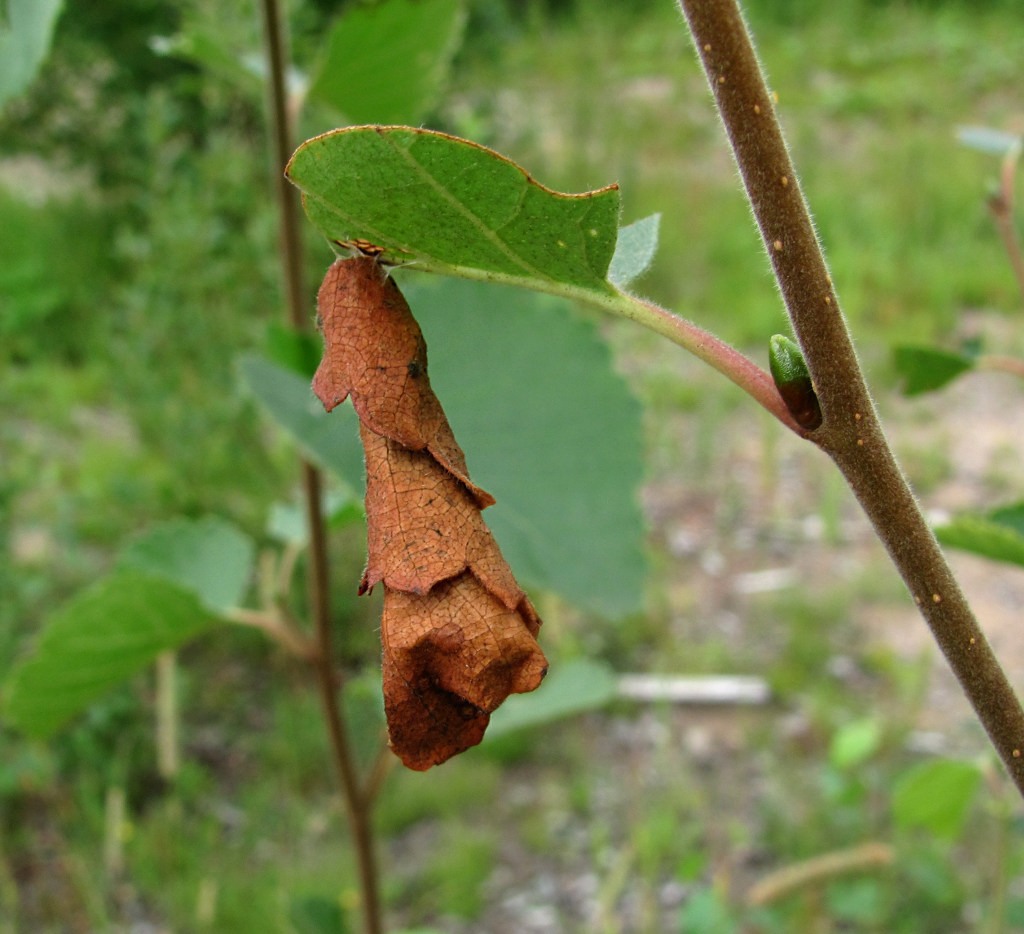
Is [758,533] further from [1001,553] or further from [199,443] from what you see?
[1001,553]

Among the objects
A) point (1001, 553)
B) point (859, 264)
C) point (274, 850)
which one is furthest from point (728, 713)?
point (859, 264)

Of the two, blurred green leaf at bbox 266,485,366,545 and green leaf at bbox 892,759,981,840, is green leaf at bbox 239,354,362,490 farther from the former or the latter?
green leaf at bbox 892,759,981,840

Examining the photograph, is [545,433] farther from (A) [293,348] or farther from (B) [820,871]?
(B) [820,871]

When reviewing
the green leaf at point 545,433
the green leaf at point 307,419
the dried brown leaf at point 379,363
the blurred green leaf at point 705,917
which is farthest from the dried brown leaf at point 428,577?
the blurred green leaf at point 705,917

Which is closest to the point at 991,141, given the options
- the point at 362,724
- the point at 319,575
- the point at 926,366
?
the point at 926,366

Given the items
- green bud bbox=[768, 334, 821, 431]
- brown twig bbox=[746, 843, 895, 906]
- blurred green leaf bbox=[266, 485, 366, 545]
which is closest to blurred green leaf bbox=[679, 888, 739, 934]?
brown twig bbox=[746, 843, 895, 906]

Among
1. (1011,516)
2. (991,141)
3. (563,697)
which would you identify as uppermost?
(991,141)
